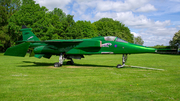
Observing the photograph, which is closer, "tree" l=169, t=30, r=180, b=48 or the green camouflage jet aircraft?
the green camouflage jet aircraft

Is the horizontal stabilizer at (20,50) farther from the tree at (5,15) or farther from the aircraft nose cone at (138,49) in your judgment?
the tree at (5,15)

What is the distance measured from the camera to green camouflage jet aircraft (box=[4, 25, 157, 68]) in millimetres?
14825

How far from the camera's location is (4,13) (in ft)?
189

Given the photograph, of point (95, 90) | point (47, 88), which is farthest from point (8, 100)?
point (95, 90)

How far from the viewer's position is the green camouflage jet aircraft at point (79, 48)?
14.8 meters

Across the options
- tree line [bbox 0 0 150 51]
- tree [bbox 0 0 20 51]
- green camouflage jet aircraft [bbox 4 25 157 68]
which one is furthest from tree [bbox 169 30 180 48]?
tree [bbox 0 0 20 51]

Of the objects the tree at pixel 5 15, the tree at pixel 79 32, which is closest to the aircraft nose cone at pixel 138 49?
the tree at pixel 79 32

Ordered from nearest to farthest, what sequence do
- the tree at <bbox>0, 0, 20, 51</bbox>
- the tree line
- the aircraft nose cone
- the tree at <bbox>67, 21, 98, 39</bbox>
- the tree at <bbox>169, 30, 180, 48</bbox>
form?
the aircraft nose cone → the tree line → the tree at <bbox>0, 0, 20, 51</bbox> → the tree at <bbox>67, 21, 98, 39</bbox> → the tree at <bbox>169, 30, 180, 48</bbox>

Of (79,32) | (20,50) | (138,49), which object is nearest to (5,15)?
(79,32)

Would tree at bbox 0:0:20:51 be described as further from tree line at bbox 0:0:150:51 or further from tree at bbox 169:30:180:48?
tree at bbox 169:30:180:48

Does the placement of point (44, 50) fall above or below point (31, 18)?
below

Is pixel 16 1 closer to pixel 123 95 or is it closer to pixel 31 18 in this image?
pixel 31 18

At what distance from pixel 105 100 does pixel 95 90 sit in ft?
4.34

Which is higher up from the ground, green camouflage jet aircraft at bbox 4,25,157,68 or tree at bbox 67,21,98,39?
tree at bbox 67,21,98,39
